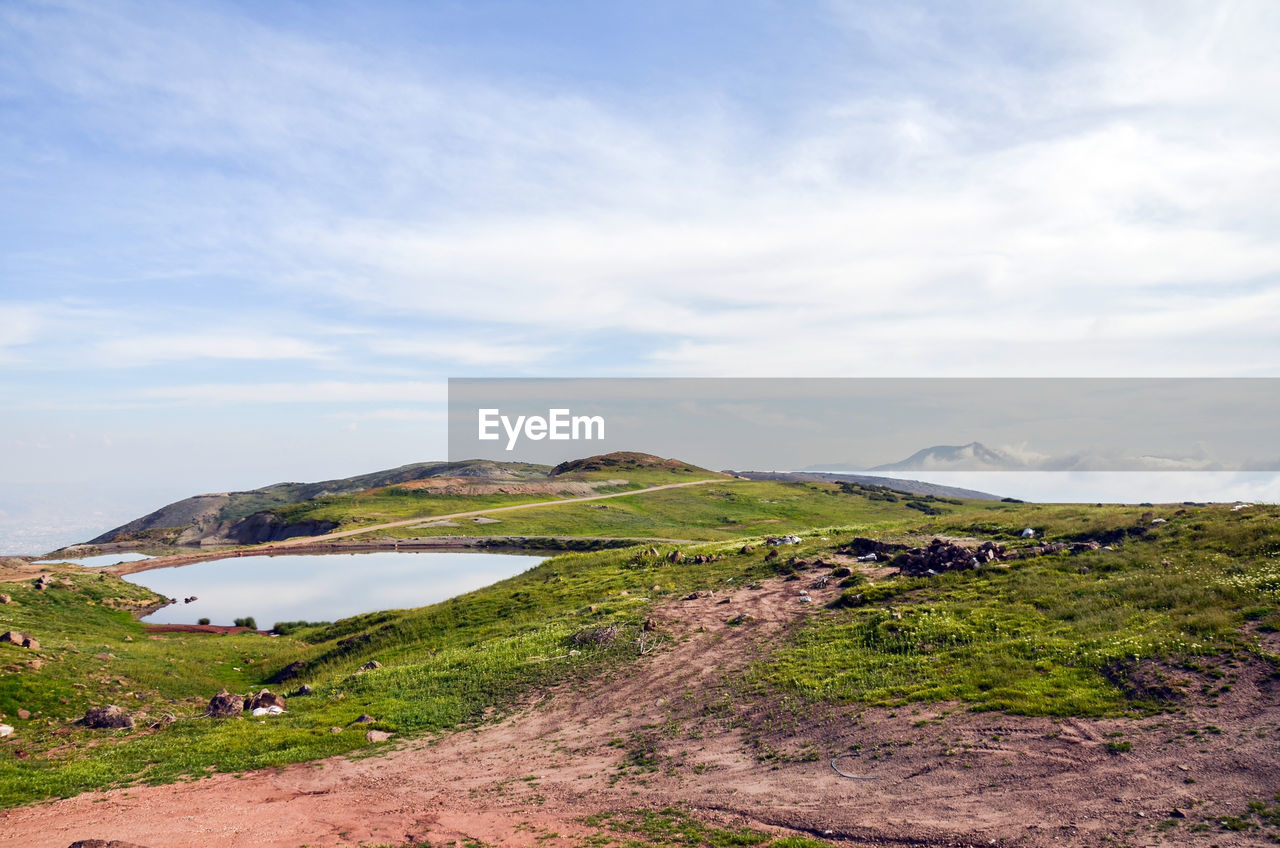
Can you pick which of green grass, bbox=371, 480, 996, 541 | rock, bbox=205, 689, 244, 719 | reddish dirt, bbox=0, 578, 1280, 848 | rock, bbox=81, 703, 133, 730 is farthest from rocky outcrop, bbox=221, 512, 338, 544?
reddish dirt, bbox=0, 578, 1280, 848

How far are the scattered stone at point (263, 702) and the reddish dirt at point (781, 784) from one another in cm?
921

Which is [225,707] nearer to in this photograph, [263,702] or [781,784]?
[263,702]

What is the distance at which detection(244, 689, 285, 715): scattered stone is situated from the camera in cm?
3256

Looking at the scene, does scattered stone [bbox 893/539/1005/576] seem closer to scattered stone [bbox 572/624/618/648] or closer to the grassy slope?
the grassy slope

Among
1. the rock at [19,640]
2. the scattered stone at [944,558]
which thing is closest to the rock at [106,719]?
the rock at [19,640]

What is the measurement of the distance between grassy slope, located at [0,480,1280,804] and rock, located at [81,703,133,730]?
2.48 ft

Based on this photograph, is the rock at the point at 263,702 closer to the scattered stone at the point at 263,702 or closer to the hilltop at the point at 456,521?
the scattered stone at the point at 263,702

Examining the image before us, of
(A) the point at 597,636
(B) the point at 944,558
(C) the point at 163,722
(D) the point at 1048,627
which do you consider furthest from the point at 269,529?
(D) the point at 1048,627

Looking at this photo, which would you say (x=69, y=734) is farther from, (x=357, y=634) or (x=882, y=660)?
(x=882, y=660)

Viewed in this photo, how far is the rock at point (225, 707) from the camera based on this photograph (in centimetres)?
3181

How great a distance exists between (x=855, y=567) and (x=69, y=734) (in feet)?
143

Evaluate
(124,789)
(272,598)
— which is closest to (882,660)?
(124,789)

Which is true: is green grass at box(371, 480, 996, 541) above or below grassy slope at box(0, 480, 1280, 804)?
below

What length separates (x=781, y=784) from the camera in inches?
819
